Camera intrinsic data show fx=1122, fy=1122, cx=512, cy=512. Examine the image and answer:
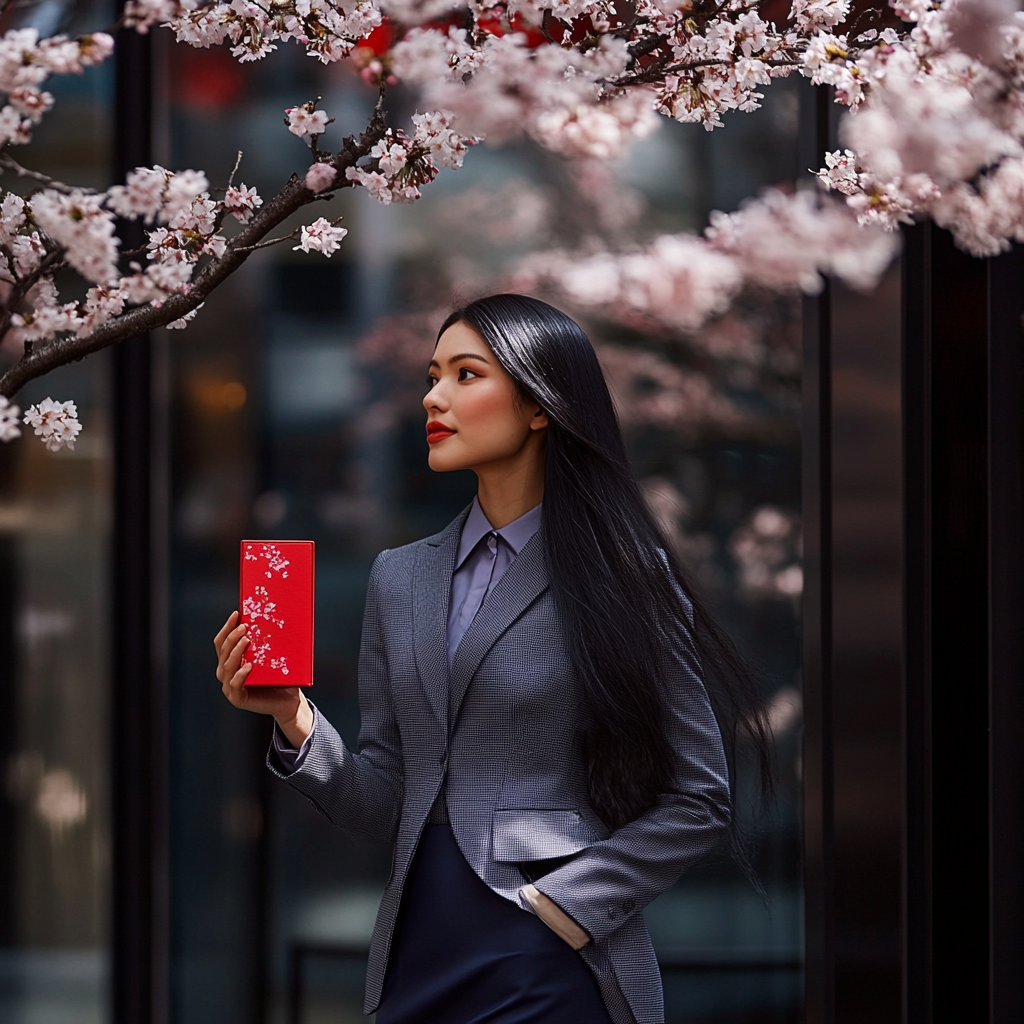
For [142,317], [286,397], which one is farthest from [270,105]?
[142,317]

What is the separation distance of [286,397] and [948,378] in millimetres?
1702

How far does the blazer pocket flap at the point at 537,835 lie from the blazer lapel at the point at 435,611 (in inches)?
5.9

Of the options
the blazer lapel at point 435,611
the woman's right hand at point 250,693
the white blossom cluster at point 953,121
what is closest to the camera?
the white blossom cluster at point 953,121

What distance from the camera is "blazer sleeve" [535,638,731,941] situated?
4.64 ft

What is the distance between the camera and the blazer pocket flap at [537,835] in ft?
4.66

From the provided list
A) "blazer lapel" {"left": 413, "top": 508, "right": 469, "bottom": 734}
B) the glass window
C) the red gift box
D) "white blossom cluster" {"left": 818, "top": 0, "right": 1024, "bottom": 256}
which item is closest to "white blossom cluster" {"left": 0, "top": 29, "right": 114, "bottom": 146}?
the red gift box

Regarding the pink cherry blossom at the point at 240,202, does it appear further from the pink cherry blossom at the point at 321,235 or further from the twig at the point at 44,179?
the twig at the point at 44,179

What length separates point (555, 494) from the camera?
154cm

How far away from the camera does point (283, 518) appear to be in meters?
2.91

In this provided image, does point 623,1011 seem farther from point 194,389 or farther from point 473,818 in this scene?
point 194,389

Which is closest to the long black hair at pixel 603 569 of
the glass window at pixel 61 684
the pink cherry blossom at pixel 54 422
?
the pink cherry blossom at pixel 54 422

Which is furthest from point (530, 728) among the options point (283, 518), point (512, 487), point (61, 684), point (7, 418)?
point (61, 684)

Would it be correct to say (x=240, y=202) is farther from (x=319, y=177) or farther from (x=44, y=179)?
(x=44, y=179)

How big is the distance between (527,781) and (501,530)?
35 cm
